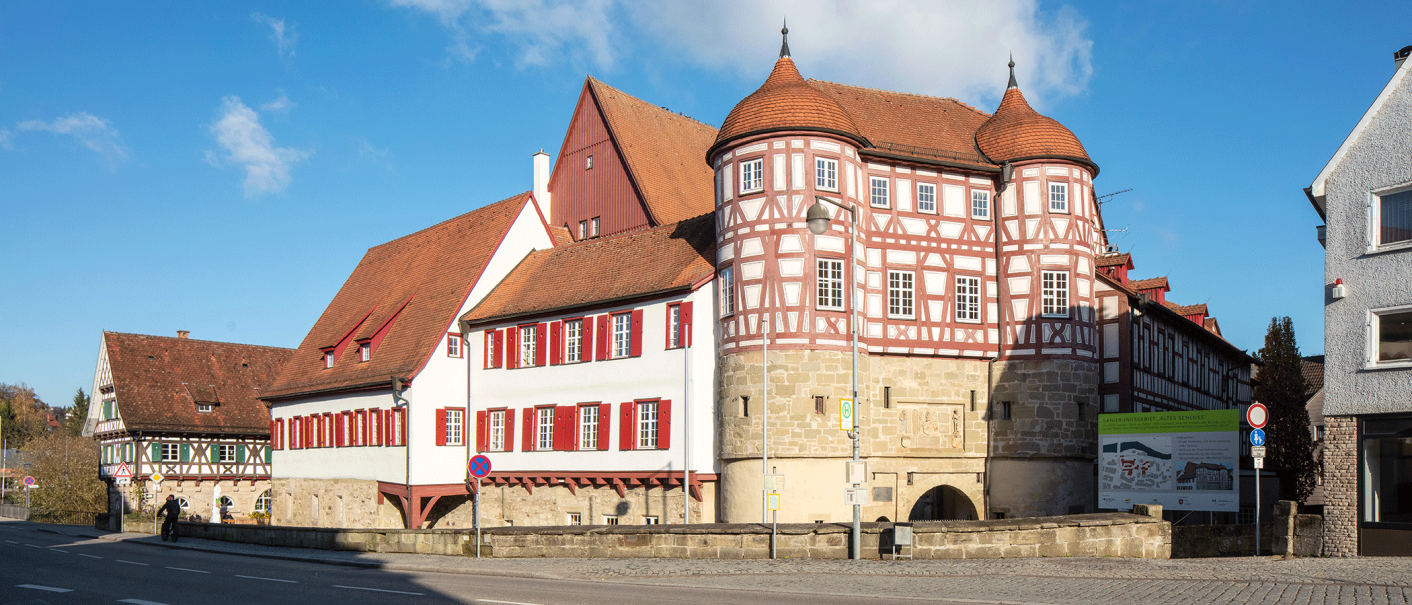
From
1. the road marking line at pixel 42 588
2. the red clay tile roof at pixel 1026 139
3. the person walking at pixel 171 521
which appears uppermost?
the red clay tile roof at pixel 1026 139

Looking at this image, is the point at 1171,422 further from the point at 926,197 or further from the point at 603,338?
the point at 603,338

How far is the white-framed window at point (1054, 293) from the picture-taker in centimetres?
3303

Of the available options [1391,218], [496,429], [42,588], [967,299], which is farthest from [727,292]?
[42,588]

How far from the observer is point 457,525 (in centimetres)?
4031

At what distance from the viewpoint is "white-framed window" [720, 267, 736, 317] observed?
1233 inches

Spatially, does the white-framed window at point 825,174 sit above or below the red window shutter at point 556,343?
above

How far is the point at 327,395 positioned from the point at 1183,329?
31.3 m

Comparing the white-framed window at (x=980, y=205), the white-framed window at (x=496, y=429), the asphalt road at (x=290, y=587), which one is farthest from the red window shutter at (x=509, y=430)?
the white-framed window at (x=980, y=205)

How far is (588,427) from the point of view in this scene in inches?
1385

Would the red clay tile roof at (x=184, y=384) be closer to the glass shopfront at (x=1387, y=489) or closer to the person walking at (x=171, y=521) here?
the person walking at (x=171, y=521)

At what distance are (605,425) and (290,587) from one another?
17.2 m

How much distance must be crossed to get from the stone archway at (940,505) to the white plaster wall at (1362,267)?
1382 cm

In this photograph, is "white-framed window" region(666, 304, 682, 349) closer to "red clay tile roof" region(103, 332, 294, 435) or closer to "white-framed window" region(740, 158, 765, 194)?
"white-framed window" region(740, 158, 765, 194)

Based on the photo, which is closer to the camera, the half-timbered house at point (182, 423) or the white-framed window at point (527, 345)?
the white-framed window at point (527, 345)
